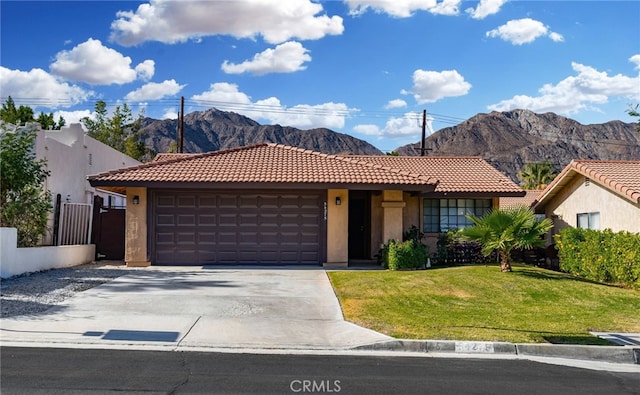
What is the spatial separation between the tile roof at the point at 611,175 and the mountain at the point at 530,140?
→ 11232cm

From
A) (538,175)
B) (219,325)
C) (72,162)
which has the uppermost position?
(538,175)

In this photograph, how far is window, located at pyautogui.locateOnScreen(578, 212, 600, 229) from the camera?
1886 centimetres

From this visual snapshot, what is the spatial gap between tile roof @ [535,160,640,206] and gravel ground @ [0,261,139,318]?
14.4m

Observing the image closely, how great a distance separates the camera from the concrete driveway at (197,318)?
9.08 meters

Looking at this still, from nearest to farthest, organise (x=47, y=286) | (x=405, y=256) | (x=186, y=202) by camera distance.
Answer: (x=47, y=286)
(x=405, y=256)
(x=186, y=202)

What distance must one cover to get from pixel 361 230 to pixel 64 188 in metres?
10.8

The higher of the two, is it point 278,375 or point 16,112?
point 16,112

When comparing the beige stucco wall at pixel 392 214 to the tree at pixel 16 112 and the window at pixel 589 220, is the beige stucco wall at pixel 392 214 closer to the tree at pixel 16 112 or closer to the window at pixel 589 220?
the window at pixel 589 220

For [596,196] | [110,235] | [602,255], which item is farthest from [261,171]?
[596,196]

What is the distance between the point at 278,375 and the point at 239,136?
14844cm

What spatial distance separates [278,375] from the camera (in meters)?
7.29

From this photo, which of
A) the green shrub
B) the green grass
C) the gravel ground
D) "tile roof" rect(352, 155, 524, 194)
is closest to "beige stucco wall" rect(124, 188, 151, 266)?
the gravel ground

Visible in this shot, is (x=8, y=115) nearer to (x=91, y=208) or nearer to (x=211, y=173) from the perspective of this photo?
(x=91, y=208)

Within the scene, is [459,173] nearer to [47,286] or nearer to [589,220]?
[589,220]
